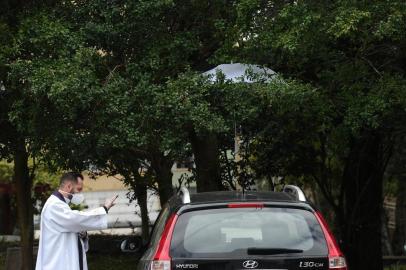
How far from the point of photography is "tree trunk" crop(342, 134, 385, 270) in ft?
41.6

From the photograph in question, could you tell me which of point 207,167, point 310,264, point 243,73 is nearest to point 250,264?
point 310,264

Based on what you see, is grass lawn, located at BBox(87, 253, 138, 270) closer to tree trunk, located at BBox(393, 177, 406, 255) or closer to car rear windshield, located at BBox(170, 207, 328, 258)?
car rear windshield, located at BBox(170, 207, 328, 258)

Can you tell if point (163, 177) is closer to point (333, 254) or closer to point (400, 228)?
point (333, 254)

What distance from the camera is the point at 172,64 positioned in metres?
9.15

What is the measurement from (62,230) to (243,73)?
3.05 meters

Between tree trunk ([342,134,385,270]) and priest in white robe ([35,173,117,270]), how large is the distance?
254 inches

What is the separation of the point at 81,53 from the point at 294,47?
239 cm

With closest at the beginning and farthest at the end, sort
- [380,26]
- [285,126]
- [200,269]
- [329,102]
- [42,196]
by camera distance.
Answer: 1. [200,269]
2. [380,26]
3. [329,102]
4. [285,126]
5. [42,196]

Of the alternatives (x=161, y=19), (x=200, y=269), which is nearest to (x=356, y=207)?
(x=161, y=19)

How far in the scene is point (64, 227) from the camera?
7133mm

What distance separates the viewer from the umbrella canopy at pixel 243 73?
28.8 feet

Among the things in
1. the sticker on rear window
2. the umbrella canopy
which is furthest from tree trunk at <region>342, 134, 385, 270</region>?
the sticker on rear window

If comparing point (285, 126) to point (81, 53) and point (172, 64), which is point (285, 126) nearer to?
point (172, 64)

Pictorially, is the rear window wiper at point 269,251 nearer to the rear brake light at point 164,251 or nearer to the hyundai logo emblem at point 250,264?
the hyundai logo emblem at point 250,264
